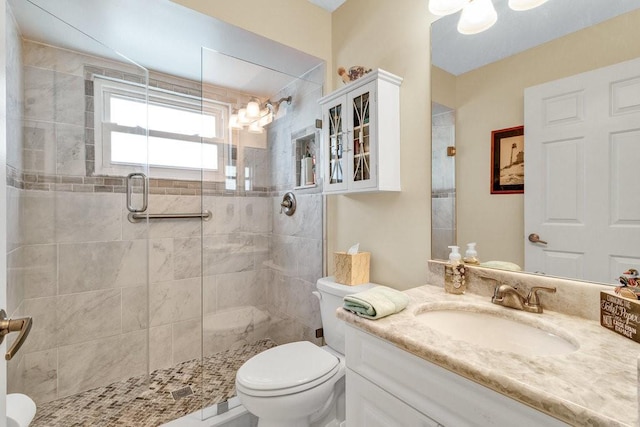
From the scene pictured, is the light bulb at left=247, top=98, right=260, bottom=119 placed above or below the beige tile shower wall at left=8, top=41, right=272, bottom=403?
above

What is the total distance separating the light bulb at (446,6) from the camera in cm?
122

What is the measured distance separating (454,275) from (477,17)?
1080 millimetres

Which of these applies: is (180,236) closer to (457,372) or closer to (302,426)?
(302,426)

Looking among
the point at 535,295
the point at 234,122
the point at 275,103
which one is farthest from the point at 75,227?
the point at 535,295

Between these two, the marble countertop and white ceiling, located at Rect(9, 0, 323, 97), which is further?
white ceiling, located at Rect(9, 0, 323, 97)

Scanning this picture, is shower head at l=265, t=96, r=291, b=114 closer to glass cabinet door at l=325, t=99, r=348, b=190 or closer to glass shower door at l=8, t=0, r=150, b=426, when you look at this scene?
glass cabinet door at l=325, t=99, r=348, b=190

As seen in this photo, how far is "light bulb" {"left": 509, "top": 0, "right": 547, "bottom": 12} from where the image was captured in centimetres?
106

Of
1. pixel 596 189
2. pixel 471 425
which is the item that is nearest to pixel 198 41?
pixel 596 189

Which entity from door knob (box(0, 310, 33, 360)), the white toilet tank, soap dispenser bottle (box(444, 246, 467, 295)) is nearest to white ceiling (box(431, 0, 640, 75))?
soap dispenser bottle (box(444, 246, 467, 295))

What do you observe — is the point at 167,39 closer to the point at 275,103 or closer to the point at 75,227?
the point at 275,103

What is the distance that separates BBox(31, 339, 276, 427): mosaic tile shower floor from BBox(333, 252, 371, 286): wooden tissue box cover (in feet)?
2.37

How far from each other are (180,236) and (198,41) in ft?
4.45

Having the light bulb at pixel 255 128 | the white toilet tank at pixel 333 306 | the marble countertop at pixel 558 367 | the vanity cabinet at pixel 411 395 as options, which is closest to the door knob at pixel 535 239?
the marble countertop at pixel 558 367

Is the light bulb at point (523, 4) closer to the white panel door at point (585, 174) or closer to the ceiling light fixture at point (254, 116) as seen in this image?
the white panel door at point (585, 174)
